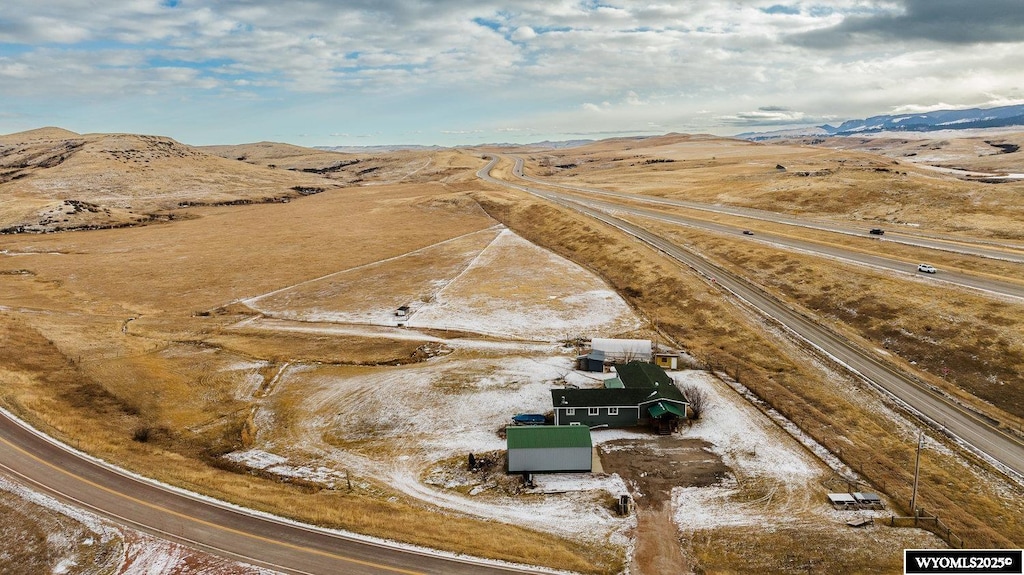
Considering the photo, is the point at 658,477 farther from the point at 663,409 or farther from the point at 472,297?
the point at 472,297

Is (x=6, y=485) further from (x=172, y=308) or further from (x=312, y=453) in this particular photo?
(x=172, y=308)

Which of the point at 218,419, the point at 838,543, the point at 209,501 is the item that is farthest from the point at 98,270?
the point at 838,543

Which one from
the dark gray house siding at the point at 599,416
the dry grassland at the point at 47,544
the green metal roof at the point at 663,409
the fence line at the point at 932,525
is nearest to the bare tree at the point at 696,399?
the green metal roof at the point at 663,409

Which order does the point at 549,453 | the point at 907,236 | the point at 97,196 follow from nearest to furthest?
the point at 549,453 < the point at 907,236 < the point at 97,196

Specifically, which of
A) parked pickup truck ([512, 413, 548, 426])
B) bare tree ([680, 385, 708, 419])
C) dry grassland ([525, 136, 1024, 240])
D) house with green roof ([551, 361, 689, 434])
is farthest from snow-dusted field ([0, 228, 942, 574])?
dry grassland ([525, 136, 1024, 240])

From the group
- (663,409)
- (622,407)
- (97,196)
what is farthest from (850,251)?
(97,196)

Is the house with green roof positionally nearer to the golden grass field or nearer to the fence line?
the golden grass field

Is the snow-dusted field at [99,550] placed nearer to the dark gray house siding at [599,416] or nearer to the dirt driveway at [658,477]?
the dirt driveway at [658,477]
